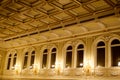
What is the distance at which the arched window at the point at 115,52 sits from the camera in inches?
421

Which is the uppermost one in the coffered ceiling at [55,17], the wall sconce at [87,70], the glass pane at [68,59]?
the coffered ceiling at [55,17]

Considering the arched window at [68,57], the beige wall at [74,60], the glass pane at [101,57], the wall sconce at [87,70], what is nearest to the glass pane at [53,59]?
the beige wall at [74,60]

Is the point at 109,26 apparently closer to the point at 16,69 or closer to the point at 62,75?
the point at 62,75

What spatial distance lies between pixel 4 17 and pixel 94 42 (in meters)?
5.57

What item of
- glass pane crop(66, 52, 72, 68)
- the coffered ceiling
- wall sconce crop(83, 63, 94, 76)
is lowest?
wall sconce crop(83, 63, 94, 76)

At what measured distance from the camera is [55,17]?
1091 cm

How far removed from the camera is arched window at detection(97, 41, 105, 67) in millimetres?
11250

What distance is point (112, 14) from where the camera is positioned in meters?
9.48

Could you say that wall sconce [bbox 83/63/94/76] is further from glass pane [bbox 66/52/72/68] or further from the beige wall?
glass pane [bbox 66/52/72/68]

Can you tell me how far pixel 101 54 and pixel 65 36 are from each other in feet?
9.71

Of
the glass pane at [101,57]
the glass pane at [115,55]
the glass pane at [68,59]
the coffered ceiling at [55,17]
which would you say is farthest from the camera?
the glass pane at [68,59]

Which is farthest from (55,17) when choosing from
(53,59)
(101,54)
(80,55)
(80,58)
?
(53,59)

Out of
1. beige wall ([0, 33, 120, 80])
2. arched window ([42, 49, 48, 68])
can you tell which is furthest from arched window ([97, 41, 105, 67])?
arched window ([42, 49, 48, 68])

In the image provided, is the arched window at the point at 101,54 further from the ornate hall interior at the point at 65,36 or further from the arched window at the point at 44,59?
the arched window at the point at 44,59
